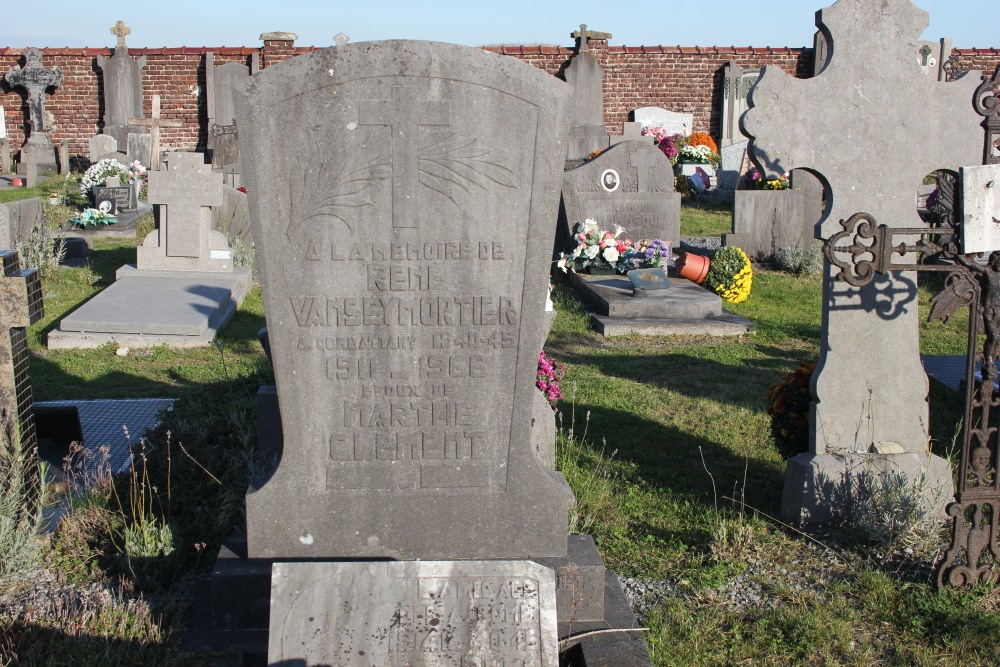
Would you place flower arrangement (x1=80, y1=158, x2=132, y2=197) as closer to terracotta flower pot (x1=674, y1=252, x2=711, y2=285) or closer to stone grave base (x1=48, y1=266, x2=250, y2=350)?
stone grave base (x1=48, y1=266, x2=250, y2=350)

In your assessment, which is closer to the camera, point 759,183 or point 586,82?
point 759,183

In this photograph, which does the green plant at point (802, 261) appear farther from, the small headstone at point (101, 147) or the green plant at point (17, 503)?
the small headstone at point (101, 147)

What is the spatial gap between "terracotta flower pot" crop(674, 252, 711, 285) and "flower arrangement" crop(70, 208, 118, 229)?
27.8 feet

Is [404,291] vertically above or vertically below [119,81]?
below

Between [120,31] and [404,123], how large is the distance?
23.8 metres

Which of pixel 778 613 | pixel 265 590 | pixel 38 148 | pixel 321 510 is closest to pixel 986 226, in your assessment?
pixel 778 613

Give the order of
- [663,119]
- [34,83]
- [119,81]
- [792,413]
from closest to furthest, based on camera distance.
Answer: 1. [792,413]
2. [34,83]
3. [119,81]
4. [663,119]

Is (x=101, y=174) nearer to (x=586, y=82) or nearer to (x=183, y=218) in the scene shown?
(x=183, y=218)

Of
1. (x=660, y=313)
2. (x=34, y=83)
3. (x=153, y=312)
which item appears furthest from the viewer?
(x=34, y=83)

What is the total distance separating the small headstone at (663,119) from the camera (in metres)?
25.8

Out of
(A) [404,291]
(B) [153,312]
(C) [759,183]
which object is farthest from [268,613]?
(C) [759,183]

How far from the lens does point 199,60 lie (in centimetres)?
2456

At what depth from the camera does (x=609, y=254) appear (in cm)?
1126

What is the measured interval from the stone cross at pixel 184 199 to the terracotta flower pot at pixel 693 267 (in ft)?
18.3
